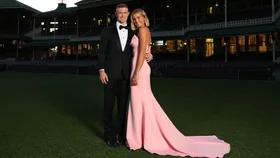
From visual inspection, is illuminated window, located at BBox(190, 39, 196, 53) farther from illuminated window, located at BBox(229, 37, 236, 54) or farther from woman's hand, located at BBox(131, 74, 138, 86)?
woman's hand, located at BBox(131, 74, 138, 86)

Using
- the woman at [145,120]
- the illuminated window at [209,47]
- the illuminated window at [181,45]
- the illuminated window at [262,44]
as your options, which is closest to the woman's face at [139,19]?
the woman at [145,120]

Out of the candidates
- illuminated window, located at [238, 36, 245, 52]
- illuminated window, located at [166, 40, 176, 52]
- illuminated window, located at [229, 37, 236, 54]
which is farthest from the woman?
illuminated window, located at [166, 40, 176, 52]

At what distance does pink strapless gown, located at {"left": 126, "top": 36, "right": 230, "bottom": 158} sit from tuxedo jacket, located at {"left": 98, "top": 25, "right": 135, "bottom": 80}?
147mm

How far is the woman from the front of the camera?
360 cm

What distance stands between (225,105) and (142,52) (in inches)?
206

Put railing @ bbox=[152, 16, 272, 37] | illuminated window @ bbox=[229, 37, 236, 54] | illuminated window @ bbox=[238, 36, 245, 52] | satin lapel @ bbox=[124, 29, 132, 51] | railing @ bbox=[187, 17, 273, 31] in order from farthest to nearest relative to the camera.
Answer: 1. illuminated window @ bbox=[229, 37, 236, 54]
2. illuminated window @ bbox=[238, 36, 245, 52]
3. railing @ bbox=[152, 16, 272, 37]
4. railing @ bbox=[187, 17, 273, 31]
5. satin lapel @ bbox=[124, 29, 132, 51]

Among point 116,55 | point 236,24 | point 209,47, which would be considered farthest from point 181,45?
point 116,55

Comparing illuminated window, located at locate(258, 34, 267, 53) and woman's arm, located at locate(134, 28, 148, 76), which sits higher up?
illuminated window, located at locate(258, 34, 267, 53)

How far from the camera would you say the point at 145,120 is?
3.66 m

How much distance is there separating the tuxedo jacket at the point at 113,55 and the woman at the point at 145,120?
0.44ft

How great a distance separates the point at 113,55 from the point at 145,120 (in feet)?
3.54

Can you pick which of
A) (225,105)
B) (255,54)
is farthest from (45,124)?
(255,54)

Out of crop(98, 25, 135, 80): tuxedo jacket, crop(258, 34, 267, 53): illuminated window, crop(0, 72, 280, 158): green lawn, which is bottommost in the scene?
crop(0, 72, 280, 158): green lawn

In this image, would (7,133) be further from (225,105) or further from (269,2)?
(269,2)
